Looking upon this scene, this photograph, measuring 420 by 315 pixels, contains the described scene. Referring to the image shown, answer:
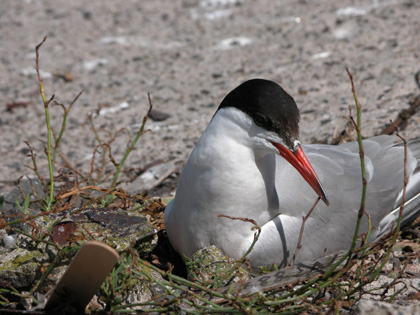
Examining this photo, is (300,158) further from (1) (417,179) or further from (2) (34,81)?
(2) (34,81)

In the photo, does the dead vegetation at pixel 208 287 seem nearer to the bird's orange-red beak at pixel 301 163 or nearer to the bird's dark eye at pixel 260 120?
the bird's orange-red beak at pixel 301 163

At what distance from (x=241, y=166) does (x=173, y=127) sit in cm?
262

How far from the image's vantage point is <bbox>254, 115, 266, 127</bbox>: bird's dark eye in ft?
10.3

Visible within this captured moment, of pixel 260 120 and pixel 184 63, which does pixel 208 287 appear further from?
pixel 184 63

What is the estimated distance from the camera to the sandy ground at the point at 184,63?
18.4ft

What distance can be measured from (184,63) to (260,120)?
4258mm

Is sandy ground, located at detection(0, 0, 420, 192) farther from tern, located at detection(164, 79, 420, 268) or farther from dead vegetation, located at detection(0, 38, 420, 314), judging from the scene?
dead vegetation, located at detection(0, 38, 420, 314)

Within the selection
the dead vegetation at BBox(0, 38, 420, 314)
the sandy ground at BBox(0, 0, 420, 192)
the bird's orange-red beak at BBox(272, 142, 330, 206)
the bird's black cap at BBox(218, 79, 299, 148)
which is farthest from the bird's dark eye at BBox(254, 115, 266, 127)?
the sandy ground at BBox(0, 0, 420, 192)

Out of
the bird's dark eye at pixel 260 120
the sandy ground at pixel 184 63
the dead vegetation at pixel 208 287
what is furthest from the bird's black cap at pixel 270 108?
the sandy ground at pixel 184 63

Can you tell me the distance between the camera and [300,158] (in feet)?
10.6

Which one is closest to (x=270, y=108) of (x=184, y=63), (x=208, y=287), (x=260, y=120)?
(x=260, y=120)

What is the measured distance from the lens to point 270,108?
309 centimetres

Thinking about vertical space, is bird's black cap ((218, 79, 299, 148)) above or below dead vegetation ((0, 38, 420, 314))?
above

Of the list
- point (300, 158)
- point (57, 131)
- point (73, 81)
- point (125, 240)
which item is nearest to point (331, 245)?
point (300, 158)
